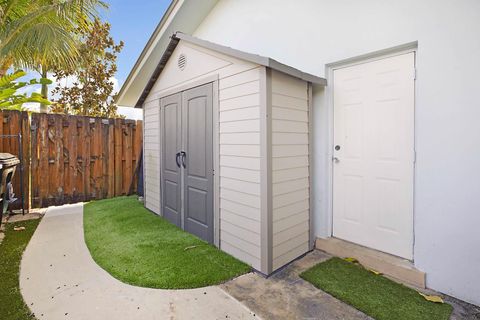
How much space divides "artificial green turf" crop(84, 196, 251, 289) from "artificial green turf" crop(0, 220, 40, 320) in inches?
28.8

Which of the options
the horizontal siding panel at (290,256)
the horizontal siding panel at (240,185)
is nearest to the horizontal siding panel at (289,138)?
the horizontal siding panel at (240,185)

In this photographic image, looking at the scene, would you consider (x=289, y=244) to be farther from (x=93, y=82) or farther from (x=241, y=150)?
(x=93, y=82)

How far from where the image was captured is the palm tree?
4.68 meters

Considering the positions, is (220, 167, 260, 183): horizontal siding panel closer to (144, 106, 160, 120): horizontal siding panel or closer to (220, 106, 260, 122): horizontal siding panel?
(220, 106, 260, 122): horizontal siding panel

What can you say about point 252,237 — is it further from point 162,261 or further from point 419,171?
point 419,171

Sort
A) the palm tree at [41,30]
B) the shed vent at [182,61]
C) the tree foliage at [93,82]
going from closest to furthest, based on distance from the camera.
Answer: the shed vent at [182,61] → the palm tree at [41,30] → the tree foliage at [93,82]

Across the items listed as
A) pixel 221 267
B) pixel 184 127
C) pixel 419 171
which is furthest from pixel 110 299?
pixel 419 171

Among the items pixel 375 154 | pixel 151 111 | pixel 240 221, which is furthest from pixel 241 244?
pixel 151 111

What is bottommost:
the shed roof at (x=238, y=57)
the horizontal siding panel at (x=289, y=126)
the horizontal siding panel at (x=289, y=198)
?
the horizontal siding panel at (x=289, y=198)

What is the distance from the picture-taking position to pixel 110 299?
2.33m

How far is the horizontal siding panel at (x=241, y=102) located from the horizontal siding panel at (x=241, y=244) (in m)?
1.53

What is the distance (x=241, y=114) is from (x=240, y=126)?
0.45ft

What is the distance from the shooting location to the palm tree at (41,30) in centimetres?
468

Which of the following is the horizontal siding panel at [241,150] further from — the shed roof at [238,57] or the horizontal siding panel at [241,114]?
the shed roof at [238,57]
